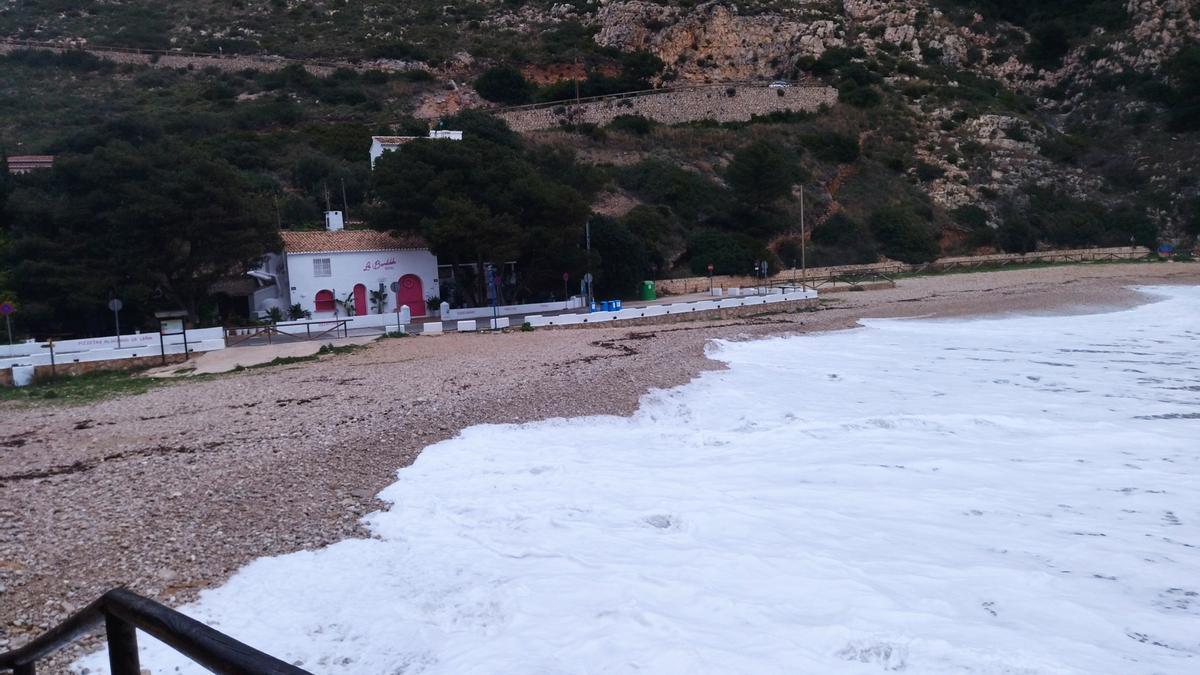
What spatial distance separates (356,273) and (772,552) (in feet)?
79.2

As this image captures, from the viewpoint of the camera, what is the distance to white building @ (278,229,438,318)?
93.1 ft

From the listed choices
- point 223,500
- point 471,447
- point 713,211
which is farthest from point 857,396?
point 713,211

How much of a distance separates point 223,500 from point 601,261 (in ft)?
82.7

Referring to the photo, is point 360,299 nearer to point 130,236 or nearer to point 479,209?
point 479,209

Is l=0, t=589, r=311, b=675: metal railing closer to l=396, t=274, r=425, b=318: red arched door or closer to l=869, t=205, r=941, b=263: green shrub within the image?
l=396, t=274, r=425, b=318: red arched door

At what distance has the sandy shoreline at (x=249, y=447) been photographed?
666 centimetres

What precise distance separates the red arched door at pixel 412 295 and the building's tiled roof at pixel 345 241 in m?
1.20

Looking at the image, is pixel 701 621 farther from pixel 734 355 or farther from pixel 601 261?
pixel 601 261

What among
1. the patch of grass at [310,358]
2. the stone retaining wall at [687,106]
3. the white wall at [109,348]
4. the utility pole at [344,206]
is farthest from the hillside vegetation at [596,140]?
the patch of grass at [310,358]

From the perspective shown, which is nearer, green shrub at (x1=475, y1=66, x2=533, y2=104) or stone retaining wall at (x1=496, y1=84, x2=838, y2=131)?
stone retaining wall at (x1=496, y1=84, x2=838, y2=131)

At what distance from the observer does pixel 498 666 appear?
5.56 meters

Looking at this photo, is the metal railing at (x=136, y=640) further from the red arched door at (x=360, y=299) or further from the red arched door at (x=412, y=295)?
the red arched door at (x=412, y=295)

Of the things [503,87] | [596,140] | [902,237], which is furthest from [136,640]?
[503,87]

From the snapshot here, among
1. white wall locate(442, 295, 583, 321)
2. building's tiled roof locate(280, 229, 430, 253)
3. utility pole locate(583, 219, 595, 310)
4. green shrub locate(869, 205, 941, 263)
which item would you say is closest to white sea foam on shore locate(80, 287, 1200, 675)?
white wall locate(442, 295, 583, 321)
